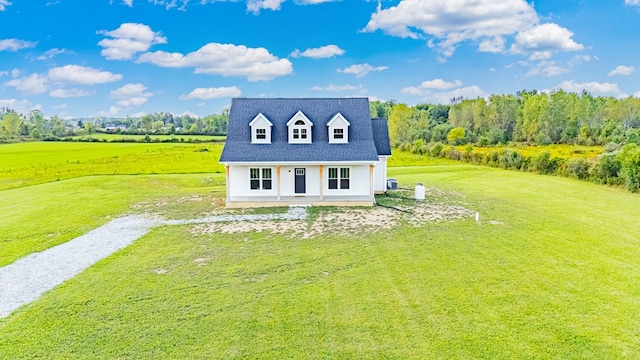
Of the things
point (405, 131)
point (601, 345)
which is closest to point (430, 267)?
point (601, 345)

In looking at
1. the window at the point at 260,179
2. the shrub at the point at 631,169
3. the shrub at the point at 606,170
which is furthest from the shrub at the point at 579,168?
the window at the point at 260,179

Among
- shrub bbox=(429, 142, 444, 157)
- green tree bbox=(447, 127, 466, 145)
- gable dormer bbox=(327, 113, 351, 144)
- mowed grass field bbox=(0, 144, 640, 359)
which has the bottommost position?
mowed grass field bbox=(0, 144, 640, 359)

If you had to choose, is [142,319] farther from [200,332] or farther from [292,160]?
[292,160]

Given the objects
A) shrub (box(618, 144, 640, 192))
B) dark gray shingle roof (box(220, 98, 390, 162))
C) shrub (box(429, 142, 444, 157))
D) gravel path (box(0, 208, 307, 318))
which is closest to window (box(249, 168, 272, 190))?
dark gray shingle roof (box(220, 98, 390, 162))

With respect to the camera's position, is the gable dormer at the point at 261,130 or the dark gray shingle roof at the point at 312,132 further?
the gable dormer at the point at 261,130

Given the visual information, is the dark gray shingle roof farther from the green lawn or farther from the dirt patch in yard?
the green lawn

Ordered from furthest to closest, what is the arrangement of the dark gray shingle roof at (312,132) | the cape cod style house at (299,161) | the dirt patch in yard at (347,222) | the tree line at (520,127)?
the tree line at (520,127), the dark gray shingle roof at (312,132), the cape cod style house at (299,161), the dirt patch in yard at (347,222)

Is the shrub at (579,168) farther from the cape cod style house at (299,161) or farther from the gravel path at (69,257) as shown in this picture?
the gravel path at (69,257)

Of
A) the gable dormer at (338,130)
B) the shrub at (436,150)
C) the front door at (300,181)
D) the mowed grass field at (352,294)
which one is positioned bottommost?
the mowed grass field at (352,294)
